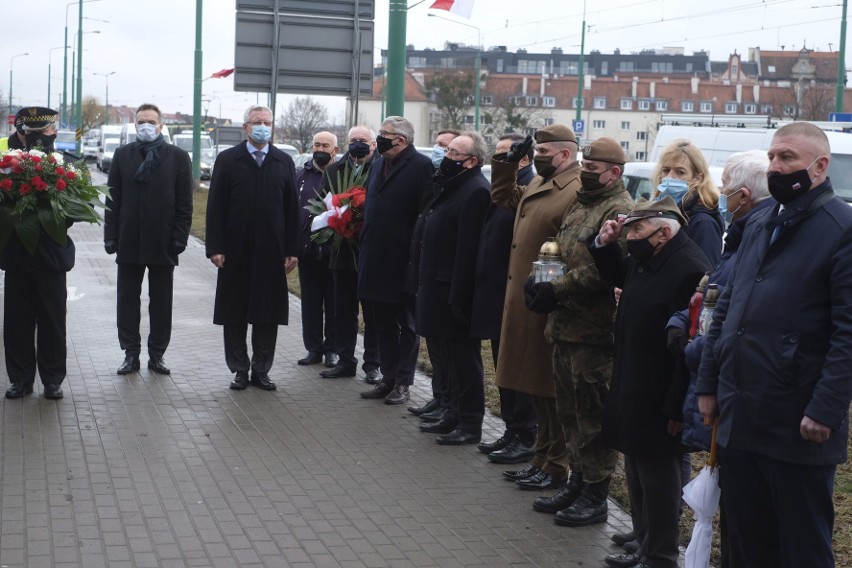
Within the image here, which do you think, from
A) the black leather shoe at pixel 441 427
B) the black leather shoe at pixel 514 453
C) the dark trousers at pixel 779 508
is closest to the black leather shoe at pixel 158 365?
the black leather shoe at pixel 441 427

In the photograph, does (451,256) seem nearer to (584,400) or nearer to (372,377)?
(584,400)

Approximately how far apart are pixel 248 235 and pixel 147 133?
1.27 metres

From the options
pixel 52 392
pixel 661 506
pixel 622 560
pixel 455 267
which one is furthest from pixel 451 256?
pixel 52 392

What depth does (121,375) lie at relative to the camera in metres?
10.0

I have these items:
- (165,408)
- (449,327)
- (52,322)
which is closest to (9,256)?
(52,322)

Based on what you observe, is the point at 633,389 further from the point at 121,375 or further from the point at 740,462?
the point at 121,375

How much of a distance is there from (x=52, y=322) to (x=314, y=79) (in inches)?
243

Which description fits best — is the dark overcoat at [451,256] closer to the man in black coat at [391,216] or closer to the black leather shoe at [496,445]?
the black leather shoe at [496,445]

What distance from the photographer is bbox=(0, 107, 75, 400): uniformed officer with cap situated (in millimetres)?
8859

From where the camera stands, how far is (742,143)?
23328 millimetres

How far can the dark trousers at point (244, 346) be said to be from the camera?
977 centimetres

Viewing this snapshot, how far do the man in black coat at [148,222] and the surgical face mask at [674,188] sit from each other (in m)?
4.98

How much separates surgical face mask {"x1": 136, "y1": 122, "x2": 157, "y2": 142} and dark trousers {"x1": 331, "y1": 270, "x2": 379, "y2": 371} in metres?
1.91

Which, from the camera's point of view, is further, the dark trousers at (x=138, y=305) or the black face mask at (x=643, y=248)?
the dark trousers at (x=138, y=305)
